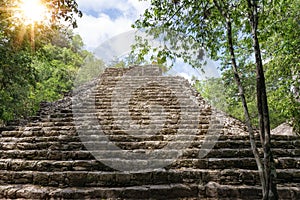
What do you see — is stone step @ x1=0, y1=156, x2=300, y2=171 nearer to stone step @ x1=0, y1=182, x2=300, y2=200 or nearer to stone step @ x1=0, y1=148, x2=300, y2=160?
stone step @ x1=0, y1=148, x2=300, y2=160

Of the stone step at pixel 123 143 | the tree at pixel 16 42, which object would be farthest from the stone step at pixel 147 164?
the tree at pixel 16 42

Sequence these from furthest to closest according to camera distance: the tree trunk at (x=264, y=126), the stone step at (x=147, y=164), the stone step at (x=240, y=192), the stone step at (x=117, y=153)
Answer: the stone step at (x=117, y=153)
the stone step at (x=147, y=164)
the stone step at (x=240, y=192)
the tree trunk at (x=264, y=126)

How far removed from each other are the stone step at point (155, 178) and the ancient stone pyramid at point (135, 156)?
0.04 feet

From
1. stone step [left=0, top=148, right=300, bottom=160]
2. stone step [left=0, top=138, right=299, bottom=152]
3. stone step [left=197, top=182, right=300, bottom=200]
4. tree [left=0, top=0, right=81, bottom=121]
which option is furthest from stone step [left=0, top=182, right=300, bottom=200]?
tree [left=0, top=0, right=81, bottom=121]

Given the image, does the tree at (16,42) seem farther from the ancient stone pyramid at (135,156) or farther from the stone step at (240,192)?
the stone step at (240,192)

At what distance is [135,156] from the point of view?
3.55m

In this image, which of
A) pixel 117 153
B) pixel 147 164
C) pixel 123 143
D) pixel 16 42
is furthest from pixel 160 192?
pixel 16 42

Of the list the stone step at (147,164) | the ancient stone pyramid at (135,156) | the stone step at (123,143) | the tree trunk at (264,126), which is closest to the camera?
the tree trunk at (264,126)

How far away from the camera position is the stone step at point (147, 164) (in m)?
3.26

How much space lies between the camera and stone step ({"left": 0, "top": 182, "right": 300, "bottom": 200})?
269 cm

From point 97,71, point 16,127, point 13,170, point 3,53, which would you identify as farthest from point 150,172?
point 97,71

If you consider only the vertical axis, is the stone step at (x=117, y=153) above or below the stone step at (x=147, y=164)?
above

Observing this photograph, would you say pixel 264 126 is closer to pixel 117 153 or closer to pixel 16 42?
pixel 117 153

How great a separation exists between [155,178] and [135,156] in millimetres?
639
